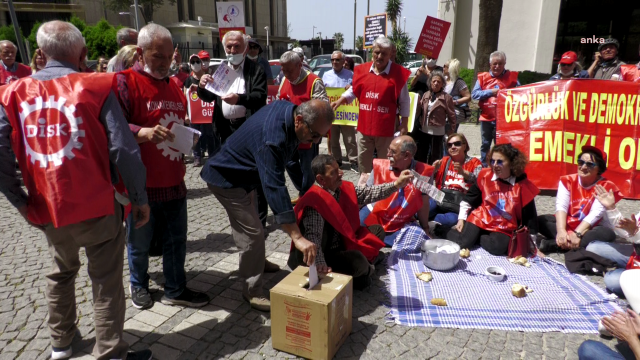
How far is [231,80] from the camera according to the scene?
167 inches

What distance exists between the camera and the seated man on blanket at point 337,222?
338cm

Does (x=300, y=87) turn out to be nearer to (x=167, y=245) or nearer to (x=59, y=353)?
(x=167, y=245)

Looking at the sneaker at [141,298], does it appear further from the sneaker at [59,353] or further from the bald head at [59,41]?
the bald head at [59,41]

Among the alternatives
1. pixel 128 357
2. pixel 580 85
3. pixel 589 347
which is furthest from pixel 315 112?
pixel 580 85

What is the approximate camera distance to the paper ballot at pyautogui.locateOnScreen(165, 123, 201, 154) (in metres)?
2.94

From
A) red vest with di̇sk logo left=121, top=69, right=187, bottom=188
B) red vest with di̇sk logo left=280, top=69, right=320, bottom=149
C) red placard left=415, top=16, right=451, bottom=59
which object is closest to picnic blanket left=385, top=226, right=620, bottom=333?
red vest with di̇sk logo left=121, top=69, right=187, bottom=188

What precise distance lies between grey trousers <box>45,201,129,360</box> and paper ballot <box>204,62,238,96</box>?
1.89 meters

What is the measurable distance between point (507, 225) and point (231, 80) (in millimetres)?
3128

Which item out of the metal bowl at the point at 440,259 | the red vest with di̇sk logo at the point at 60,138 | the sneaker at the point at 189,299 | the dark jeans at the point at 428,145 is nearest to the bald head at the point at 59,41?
the red vest with di̇sk logo at the point at 60,138

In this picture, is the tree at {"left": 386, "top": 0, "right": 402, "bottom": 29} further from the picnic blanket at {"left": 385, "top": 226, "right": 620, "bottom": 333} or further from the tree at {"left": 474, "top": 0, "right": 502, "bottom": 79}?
the picnic blanket at {"left": 385, "top": 226, "right": 620, "bottom": 333}

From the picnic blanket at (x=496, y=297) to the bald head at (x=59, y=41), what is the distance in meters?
2.72

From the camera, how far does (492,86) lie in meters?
6.81

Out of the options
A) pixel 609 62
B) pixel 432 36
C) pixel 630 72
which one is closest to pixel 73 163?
pixel 630 72

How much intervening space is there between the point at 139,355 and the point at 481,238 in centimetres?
337
